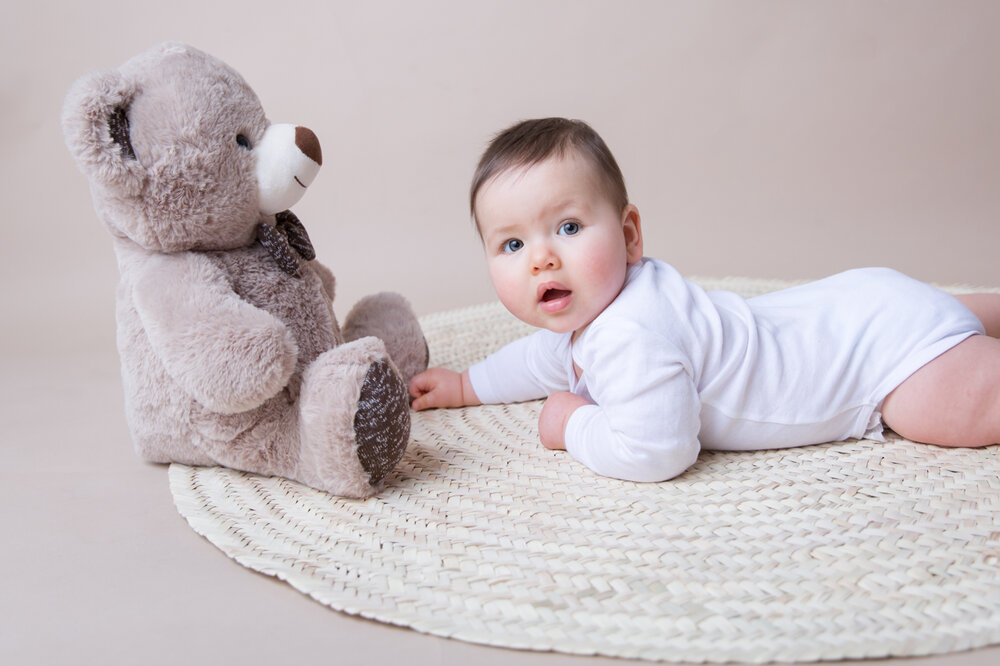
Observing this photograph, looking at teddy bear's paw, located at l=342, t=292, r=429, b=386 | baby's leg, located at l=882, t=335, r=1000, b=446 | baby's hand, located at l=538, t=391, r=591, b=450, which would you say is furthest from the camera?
→ teddy bear's paw, located at l=342, t=292, r=429, b=386

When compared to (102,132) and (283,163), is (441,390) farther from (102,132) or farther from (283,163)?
(102,132)

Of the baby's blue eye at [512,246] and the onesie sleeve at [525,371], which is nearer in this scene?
the baby's blue eye at [512,246]

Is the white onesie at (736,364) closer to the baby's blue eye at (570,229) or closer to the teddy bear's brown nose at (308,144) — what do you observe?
the baby's blue eye at (570,229)

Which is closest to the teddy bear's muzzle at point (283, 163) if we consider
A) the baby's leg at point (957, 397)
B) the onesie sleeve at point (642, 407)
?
the onesie sleeve at point (642, 407)

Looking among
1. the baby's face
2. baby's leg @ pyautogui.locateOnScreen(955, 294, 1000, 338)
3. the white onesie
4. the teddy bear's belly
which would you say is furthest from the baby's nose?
baby's leg @ pyautogui.locateOnScreen(955, 294, 1000, 338)

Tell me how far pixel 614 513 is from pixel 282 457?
0.46m

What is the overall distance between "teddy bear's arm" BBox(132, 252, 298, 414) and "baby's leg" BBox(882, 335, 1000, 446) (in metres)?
0.84

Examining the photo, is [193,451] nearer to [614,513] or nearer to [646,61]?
[614,513]

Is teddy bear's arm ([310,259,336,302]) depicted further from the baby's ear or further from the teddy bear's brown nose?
the baby's ear

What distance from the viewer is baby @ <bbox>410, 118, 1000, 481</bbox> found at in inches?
47.8

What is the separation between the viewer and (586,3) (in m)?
2.69

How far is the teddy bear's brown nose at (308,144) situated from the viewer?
1260mm

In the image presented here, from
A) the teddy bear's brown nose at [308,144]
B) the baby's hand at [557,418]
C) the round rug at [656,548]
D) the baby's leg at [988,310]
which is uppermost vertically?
the teddy bear's brown nose at [308,144]

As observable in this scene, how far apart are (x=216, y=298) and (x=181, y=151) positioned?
19 cm
